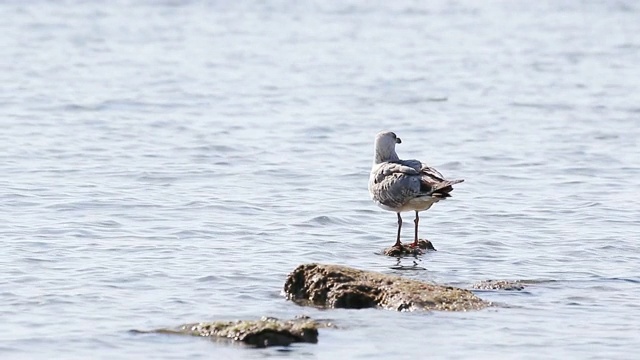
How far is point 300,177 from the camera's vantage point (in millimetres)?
14852

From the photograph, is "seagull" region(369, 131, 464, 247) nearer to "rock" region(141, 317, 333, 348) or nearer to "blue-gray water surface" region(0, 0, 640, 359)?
"blue-gray water surface" region(0, 0, 640, 359)

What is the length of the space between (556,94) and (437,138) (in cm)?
498

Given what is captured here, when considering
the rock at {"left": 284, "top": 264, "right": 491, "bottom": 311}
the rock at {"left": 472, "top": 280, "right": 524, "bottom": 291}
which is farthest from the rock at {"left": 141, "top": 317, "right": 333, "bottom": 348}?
the rock at {"left": 472, "top": 280, "right": 524, "bottom": 291}

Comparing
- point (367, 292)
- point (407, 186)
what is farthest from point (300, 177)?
point (367, 292)

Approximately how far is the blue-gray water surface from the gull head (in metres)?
0.76

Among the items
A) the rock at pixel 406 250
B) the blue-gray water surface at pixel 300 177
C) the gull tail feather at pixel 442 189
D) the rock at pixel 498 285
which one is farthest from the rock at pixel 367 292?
the rock at pixel 406 250

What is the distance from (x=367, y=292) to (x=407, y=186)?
6.73 feet

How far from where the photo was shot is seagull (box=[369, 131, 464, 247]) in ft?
34.5

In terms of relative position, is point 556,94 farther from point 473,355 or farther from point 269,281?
point 473,355

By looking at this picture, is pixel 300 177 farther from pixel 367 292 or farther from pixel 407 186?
pixel 367 292

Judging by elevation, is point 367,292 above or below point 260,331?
above

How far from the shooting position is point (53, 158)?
51.1ft

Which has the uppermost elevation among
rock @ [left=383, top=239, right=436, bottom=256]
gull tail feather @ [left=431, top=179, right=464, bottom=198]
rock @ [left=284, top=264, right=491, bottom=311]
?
gull tail feather @ [left=431, top=179, right=464, bottom=198]

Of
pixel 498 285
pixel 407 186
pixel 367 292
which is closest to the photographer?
pixel 367 292
